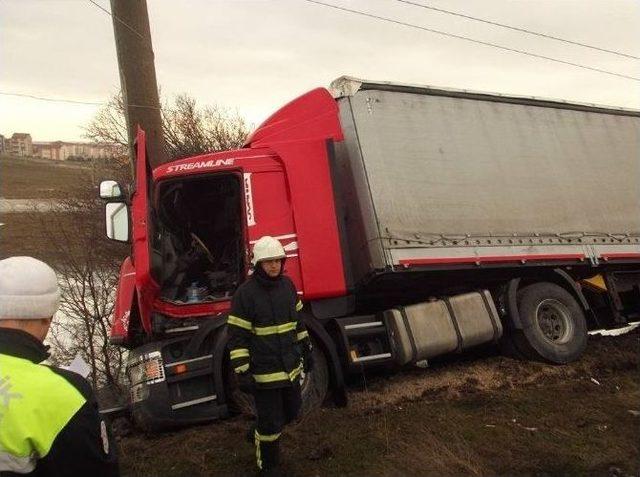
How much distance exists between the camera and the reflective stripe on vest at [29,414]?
4.52ft

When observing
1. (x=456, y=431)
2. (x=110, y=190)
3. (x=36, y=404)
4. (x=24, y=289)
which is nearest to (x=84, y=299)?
(x=110, y=190)

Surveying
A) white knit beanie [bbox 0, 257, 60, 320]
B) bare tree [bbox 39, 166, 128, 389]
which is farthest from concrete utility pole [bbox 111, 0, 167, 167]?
white knit beanie [bbox 0, 257, 60, 320]

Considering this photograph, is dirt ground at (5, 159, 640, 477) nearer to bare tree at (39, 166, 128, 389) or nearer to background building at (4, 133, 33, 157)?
bare tree at (39, 166, 128, 389)

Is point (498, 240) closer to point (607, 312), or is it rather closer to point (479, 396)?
point (479, 396)

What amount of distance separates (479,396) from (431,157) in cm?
241

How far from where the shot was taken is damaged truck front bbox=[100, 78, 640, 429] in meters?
4.84

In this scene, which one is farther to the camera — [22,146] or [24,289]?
[22,146]

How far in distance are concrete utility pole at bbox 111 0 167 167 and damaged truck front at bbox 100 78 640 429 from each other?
1.57 meters

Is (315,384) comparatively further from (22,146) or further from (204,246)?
(22,146)

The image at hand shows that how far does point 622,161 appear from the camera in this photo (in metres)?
7.15

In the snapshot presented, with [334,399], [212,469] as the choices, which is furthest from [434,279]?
[212,469]

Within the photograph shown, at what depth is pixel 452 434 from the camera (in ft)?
14.2

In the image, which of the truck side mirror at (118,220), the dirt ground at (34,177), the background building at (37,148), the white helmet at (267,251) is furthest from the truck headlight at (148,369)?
the background building at (37,148)

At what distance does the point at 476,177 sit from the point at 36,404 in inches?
206
